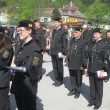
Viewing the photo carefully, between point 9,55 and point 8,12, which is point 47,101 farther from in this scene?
point 8,12

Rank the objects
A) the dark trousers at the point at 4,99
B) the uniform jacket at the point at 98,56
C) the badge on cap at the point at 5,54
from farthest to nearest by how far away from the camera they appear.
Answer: the uniform jacket at the point at 98,56, the dark trousers at the point at 4,99, the badge on cap at the point at 5,54

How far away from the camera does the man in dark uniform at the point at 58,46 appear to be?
6.37 meters

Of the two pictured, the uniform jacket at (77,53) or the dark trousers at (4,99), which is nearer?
the dark trousers at (4,99)

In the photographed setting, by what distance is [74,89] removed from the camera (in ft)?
18.7

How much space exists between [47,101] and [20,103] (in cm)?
171

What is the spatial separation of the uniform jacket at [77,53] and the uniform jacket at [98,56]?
21.3 inches

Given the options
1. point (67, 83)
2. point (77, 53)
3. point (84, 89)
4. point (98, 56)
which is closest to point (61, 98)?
point (84, 89)

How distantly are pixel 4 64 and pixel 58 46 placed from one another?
355 cm

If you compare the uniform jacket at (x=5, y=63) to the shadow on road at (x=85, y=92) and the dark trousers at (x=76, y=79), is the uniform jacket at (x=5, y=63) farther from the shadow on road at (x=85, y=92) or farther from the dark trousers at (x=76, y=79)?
the shadow on road at (x=85, y=92)

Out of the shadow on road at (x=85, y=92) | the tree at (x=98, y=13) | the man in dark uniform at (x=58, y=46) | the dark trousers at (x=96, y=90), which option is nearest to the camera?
the dark trousers at (x=96, y=90)

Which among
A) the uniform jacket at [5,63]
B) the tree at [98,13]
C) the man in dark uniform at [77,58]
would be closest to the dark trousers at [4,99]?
the uniform jacket at [5,63]

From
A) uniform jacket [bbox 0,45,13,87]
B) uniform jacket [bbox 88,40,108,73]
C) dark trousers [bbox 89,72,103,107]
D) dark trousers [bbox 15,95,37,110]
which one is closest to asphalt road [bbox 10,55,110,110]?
dark trousers [bbox 89,72,103,107]

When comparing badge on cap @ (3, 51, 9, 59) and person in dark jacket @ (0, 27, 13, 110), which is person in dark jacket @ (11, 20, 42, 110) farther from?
badge on cap @ (3, 51, 9, 59)

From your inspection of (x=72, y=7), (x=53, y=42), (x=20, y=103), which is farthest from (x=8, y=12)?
(x=72, y=7)
